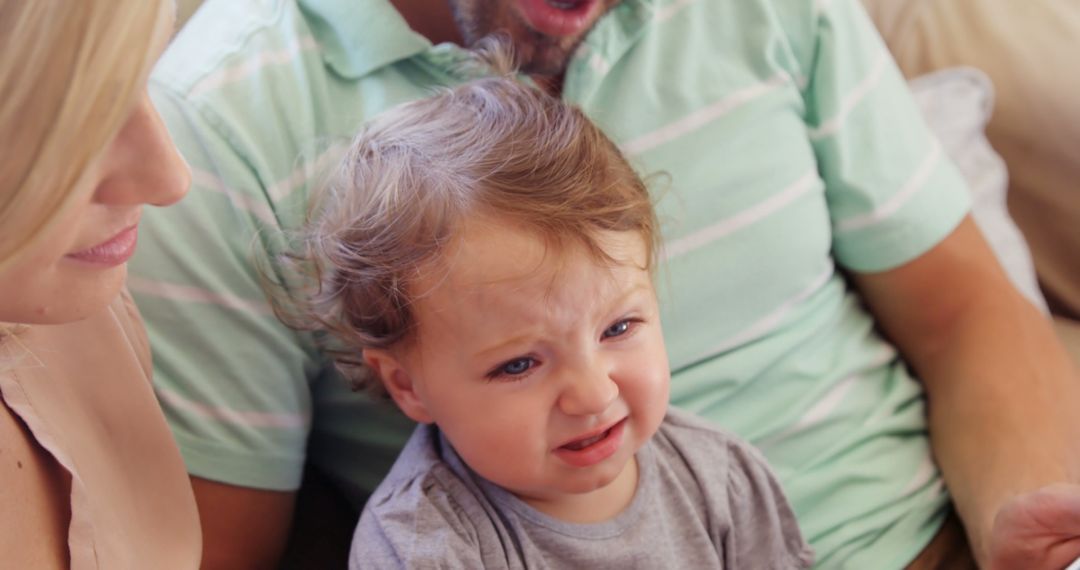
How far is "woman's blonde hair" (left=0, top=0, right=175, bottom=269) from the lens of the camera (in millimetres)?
460

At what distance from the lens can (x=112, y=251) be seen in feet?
1.89

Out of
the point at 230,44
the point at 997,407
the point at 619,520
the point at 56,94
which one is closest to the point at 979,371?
the point at 997,407

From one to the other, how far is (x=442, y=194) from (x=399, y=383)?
0.18 m

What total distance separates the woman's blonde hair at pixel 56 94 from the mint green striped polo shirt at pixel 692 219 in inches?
14.7

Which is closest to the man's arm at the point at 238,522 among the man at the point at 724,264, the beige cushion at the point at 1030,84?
the man at the point at 724,264

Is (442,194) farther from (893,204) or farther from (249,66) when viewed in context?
(893,204)

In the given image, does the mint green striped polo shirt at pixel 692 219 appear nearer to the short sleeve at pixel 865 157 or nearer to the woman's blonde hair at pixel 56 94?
the short sleeve at pixel 865 157

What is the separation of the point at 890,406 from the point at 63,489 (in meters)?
0.79

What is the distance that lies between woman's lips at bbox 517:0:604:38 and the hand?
0.56m

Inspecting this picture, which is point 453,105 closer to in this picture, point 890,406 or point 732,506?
point 732,506

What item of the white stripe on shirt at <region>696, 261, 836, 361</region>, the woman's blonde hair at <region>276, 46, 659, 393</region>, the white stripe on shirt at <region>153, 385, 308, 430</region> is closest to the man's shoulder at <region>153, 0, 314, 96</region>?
the woman's blonde hair at <region>276, 46, 659, 393</region>

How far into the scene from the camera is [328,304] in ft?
2.76

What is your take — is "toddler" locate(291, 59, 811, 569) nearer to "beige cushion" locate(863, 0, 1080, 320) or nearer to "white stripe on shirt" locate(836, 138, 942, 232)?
"white stripe on shirt" locate(836, 138, 942, 232)

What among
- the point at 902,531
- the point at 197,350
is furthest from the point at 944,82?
the point at 197,350
